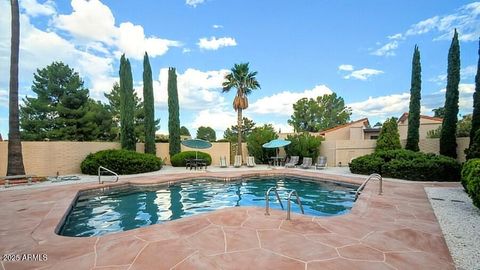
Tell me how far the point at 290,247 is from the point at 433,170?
36.4ft

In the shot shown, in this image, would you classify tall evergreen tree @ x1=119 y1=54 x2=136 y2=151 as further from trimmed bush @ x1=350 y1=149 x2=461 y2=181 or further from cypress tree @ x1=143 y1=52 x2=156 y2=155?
trimmed bush @ x1=350 y1=149 x2=461 y2=181

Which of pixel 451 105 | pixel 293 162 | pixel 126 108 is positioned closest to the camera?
pixel 451 105

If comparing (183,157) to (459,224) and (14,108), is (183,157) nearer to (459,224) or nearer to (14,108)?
(14,108)

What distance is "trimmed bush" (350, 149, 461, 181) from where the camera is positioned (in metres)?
11.6

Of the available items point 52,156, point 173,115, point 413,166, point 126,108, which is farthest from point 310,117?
point 52,156

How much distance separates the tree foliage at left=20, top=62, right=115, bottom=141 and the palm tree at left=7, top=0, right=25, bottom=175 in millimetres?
11746

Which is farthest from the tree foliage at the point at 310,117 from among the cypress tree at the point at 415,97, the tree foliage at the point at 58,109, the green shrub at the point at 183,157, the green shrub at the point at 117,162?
the green shrub at the point at 117,162

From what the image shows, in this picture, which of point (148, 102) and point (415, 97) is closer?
point (415, 97)

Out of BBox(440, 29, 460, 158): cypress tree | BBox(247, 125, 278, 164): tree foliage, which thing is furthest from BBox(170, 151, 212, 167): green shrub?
BBox(440, 29, 460, 158): cypress tree

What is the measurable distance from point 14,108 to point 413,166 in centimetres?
1890

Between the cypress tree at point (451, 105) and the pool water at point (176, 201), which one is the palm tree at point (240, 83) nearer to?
the pool water at point (176, 201)

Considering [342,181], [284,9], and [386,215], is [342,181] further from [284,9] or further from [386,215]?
[284,9]

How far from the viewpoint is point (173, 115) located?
798 inches

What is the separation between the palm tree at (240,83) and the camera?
74.0 ft
